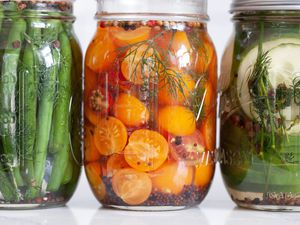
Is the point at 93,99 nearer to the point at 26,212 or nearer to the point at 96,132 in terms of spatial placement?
the point at 96,132

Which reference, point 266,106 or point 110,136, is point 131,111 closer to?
point 110,136

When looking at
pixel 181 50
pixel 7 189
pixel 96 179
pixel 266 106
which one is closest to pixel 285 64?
pixel 266 106

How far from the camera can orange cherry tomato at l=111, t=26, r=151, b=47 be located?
5.54ft

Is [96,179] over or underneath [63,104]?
underneath

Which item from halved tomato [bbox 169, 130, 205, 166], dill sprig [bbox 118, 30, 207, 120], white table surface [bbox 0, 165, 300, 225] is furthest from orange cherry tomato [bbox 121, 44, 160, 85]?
white table surface [bbox 0, 165, 300, 225]

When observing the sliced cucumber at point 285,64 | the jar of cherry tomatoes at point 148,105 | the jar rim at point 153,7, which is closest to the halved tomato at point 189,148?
the jar of cherry tomatoes at point 148,105

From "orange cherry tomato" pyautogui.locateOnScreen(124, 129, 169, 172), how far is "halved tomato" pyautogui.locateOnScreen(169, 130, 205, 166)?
0.03 m

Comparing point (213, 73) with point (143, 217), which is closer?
point (143, 217)

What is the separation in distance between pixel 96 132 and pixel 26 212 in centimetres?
18

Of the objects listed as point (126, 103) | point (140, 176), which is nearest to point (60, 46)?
point (126, 103)

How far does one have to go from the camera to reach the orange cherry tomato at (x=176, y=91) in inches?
66.4

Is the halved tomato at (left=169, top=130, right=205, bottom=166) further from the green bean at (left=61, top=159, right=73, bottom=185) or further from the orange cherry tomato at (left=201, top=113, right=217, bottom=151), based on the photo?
the green bean at (left=61, top=159, right=73, bottom=185)

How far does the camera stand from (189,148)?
1.71 meters

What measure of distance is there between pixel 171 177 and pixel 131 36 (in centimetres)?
25
